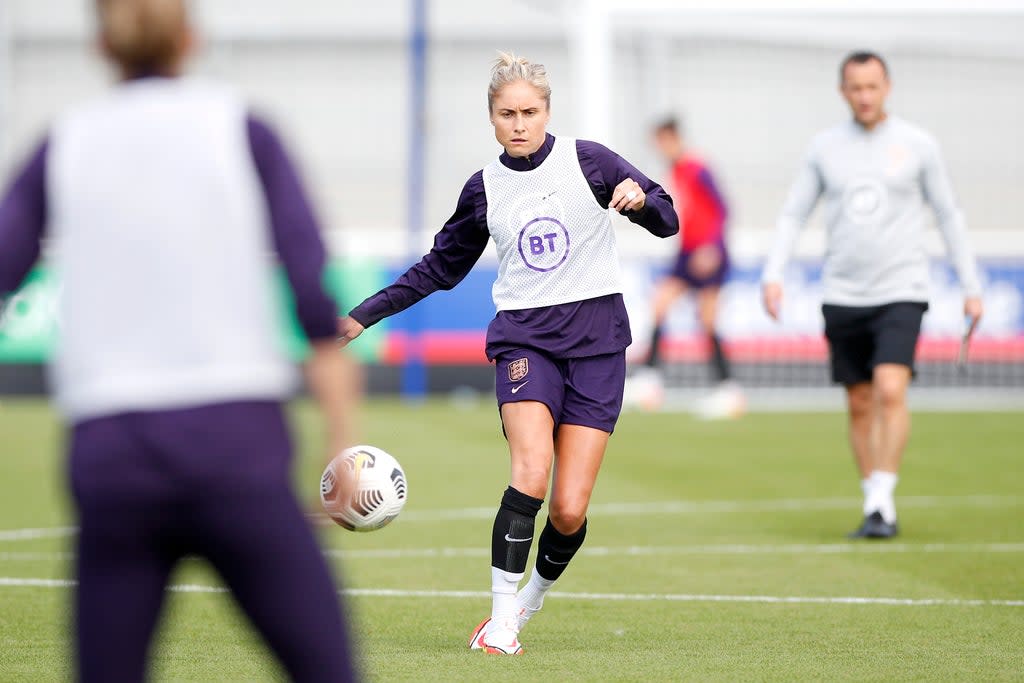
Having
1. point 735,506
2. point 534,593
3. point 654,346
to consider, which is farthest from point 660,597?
point 654,346

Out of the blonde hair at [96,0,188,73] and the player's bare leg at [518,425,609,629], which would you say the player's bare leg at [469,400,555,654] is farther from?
the blonde hair at [96,0,188,73]

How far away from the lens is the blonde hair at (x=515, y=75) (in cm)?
598

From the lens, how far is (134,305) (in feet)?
10.1

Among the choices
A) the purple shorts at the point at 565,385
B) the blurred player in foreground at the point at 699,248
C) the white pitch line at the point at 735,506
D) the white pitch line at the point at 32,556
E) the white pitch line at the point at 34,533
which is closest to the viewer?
the purple shorts at the point at 565,385

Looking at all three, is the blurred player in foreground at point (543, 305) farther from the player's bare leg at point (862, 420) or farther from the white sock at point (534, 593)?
the player's bare leg at point (862, 420)

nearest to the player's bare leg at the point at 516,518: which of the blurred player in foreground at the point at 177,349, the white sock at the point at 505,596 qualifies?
the white sock at the point at 505,596

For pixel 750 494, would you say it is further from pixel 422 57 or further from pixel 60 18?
pixel 60 18

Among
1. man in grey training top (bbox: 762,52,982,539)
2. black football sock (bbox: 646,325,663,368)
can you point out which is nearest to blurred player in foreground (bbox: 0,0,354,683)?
man in grey training top (bbox: 762,52,982,539)

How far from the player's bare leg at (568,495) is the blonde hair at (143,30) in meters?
3.13

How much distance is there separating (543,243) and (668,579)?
2183mm

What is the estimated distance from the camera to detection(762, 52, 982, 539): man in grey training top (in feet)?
29.5

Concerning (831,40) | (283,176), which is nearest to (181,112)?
(283,176)

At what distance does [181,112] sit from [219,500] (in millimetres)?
684

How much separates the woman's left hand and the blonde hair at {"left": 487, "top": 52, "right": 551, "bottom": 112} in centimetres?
51
